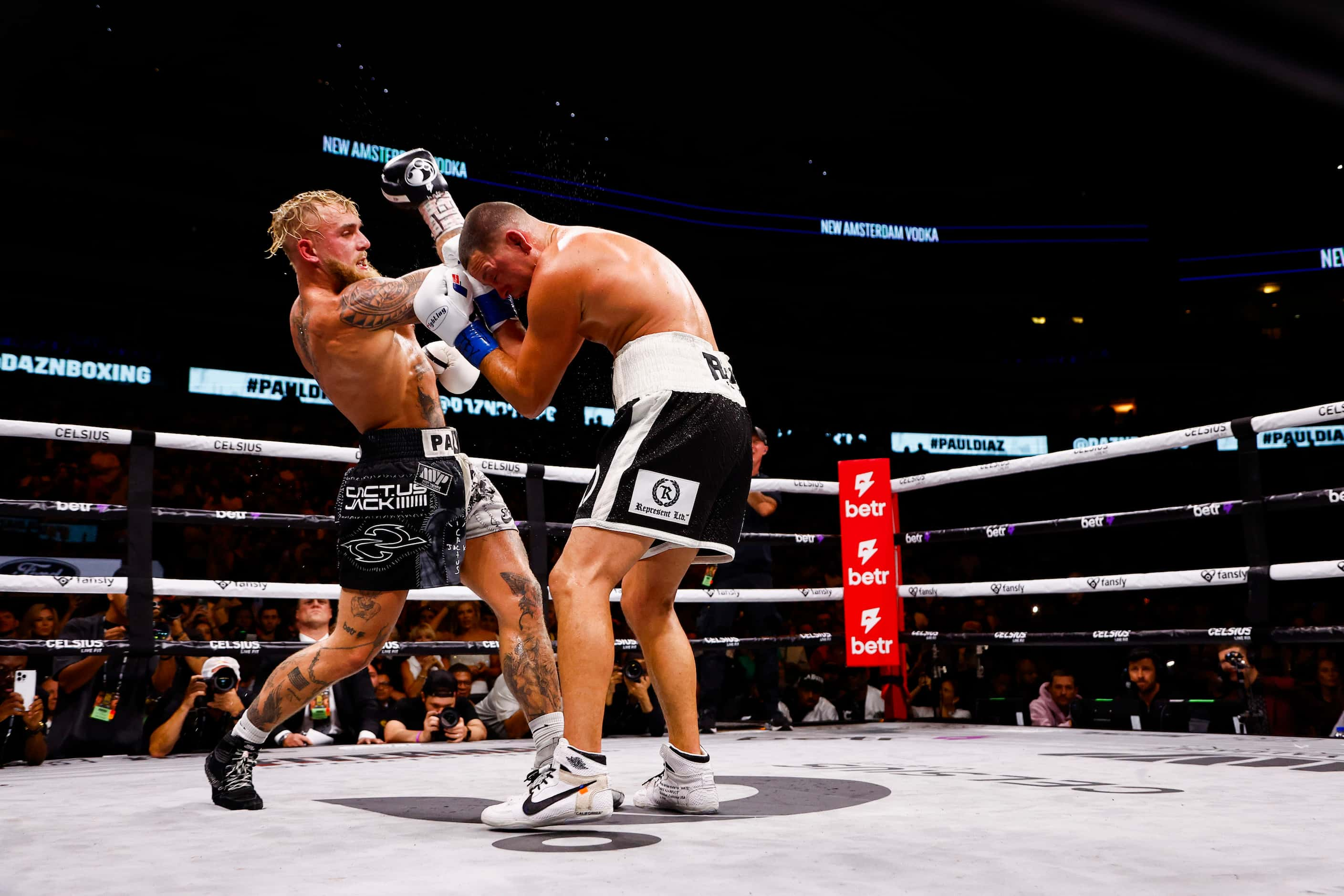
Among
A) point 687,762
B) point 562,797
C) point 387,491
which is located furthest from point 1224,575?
point 387,491

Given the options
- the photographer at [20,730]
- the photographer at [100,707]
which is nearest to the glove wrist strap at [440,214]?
A: the photographer at [100,707]

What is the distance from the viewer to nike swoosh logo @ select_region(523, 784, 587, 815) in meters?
1.69

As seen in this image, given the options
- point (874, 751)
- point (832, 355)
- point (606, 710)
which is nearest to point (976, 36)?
point (874, 751)

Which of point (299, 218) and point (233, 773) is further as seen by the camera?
point (299, 218)

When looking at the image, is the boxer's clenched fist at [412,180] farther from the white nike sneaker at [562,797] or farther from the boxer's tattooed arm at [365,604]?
the white nike sneaker at [562,797]

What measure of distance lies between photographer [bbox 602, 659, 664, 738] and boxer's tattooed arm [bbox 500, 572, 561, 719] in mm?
1552

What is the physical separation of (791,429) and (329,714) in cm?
1054

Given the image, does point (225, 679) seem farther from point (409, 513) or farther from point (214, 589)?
point (409, 513)

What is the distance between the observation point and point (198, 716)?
10.8 feet

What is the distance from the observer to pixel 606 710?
13.1 feet

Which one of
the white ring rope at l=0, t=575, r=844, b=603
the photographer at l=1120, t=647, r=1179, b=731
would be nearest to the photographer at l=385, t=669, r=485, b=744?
the white ring rope at l=0, t=575, r=844, b=603

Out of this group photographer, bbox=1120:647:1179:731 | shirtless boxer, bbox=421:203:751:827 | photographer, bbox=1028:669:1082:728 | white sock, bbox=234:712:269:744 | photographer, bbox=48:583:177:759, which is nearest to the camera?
shirtless boxer, bbox=421:203:751:827

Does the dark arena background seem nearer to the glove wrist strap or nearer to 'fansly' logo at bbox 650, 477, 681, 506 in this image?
'fansly' logo at bbox 650, 477, 681, 506

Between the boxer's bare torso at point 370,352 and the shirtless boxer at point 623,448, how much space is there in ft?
0.70
